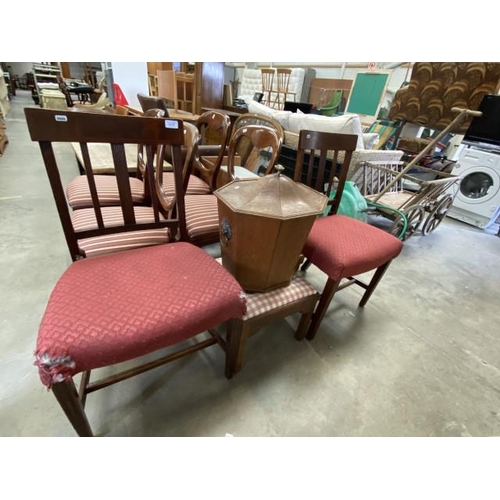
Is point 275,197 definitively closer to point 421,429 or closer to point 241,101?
point 421,429

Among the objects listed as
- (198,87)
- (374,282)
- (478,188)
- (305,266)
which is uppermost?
(198,87)

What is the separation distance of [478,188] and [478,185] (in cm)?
4

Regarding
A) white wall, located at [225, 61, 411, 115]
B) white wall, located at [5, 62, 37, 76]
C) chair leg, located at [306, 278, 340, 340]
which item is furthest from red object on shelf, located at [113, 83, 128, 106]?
white wall, located at [5, 62, 37, 76]

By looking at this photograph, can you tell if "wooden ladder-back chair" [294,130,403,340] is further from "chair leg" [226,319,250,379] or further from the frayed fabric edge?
the frayed fabric edge

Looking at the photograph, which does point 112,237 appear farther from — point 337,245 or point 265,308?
point 337,245

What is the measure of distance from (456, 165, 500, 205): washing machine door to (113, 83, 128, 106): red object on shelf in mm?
4817

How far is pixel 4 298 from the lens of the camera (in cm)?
142

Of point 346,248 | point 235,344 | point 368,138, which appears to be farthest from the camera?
point 368,138

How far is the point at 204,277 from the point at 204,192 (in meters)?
1.06

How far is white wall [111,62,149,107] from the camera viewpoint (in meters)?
3.88

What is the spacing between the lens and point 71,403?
726 mm

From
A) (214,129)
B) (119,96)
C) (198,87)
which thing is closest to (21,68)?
(119,96)

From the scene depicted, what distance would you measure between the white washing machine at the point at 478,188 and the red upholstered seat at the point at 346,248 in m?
2.46

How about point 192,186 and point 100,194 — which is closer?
point 100,194
